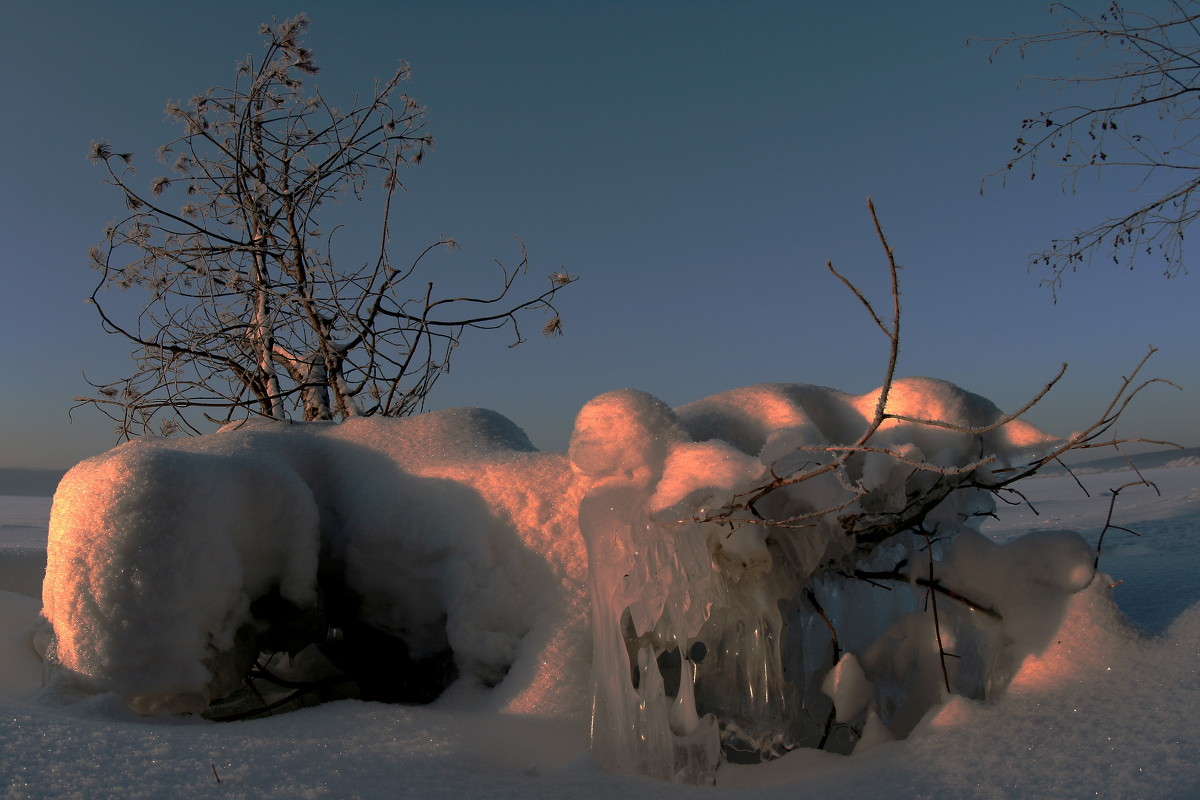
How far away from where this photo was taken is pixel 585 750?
5.33ft

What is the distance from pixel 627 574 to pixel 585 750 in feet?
1.30

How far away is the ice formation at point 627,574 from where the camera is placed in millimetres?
1616

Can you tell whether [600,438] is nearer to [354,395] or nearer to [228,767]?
[228,767]

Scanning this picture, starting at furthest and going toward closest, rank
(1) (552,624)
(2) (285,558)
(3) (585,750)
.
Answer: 1. (2) (285,558)
2. (1) (552,624)
3. (3) (585,750)

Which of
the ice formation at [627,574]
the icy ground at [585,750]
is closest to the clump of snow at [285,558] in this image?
the ice formation at [627,574]

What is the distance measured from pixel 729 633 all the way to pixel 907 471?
0.55 m

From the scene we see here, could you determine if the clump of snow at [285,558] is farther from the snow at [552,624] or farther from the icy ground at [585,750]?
the icy ground at [585,750]

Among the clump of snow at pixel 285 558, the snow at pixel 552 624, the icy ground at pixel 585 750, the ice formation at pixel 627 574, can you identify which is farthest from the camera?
the clump of snow at pixel 285 558

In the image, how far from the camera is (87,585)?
1.85 meters

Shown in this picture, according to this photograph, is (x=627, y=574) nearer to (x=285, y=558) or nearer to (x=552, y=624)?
(x=552, y=624)

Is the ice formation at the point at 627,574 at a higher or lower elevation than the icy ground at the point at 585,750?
higher

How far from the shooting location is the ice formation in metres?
1.62

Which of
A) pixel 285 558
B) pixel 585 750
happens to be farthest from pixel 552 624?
pixel 285 558

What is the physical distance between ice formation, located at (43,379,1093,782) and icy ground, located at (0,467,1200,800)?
0.09 meters
